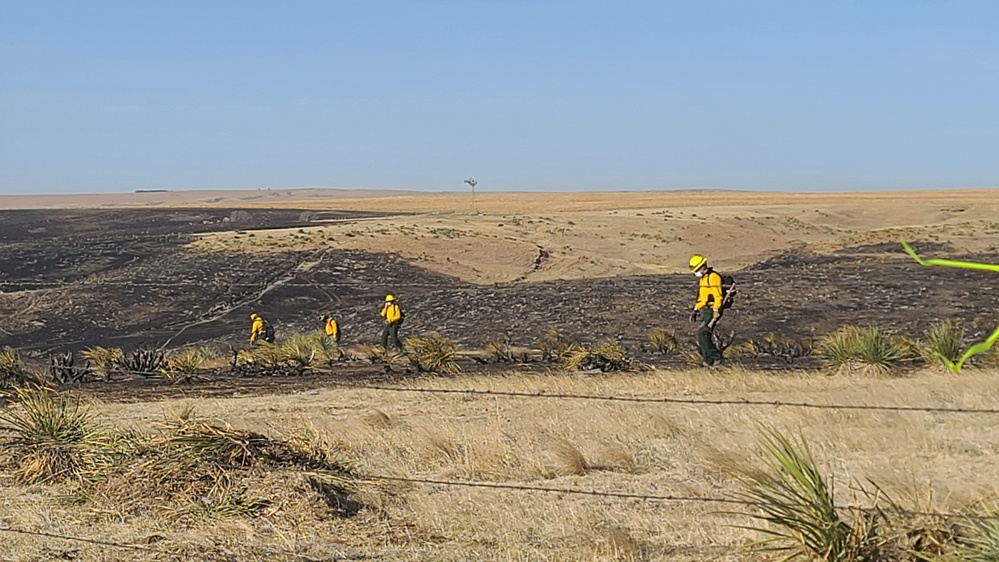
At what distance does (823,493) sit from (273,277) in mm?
38573

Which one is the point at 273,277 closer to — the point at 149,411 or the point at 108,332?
the point at 108,332

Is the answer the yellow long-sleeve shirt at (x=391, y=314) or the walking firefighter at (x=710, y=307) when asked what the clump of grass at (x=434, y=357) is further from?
the walking firefighter at (x=710, y=307)

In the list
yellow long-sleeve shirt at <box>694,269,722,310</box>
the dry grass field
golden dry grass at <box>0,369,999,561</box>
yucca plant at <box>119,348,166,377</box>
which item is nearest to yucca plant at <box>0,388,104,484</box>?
the dry grass field

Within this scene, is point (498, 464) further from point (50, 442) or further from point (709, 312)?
point (709, 312)

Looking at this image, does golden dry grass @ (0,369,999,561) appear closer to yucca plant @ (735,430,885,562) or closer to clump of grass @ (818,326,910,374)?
yucca plant @ (735,430,885,562)

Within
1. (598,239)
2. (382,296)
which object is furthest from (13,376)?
(598,239)

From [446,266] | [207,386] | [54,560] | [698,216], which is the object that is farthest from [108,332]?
[698,216]

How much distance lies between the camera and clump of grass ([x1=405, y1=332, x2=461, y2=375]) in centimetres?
1659

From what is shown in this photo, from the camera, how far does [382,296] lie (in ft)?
126

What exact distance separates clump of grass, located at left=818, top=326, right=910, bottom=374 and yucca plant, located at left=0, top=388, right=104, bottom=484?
30.8 feet

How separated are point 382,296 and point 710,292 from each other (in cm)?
2322

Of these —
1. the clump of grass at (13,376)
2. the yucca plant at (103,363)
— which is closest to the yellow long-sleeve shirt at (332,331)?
the yucca plant at (103,363)

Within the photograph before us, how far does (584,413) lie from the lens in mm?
10859

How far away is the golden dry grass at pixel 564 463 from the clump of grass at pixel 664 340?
721cm
